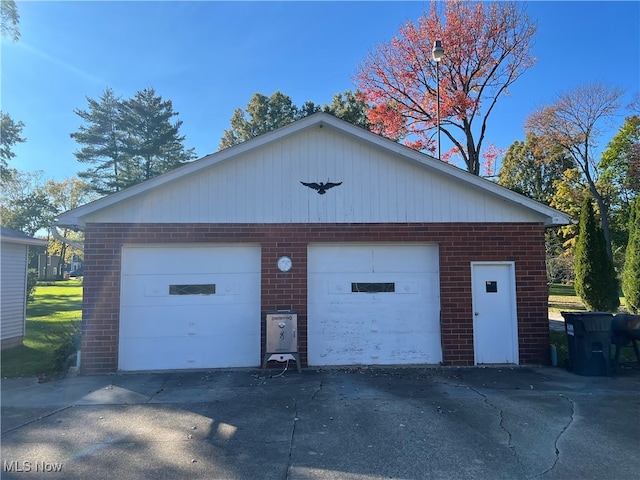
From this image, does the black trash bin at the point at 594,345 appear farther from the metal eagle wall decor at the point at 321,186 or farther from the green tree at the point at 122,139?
the green tree at the point at 122,139

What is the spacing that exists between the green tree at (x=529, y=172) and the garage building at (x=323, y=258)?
29696 millimetres

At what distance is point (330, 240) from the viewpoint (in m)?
8.03

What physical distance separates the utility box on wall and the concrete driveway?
371 mm

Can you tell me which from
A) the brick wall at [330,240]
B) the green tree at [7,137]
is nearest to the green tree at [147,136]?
the green tree at [7,137]

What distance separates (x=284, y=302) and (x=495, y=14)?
19404 millimetres

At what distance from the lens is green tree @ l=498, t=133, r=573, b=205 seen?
Result: 35469 millimetres

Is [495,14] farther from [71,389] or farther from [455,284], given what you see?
[71,389]

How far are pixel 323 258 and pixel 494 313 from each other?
11.6 ft

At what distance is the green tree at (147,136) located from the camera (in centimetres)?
3191

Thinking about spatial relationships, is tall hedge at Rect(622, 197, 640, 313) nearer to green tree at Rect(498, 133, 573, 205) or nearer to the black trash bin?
the black trash bin

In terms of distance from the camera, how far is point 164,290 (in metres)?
7.92

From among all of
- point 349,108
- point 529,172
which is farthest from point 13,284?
point 529,172

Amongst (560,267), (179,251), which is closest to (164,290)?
(179,251)

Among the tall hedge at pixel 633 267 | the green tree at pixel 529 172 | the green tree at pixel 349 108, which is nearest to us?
the tall hedge at pixel 633 267
